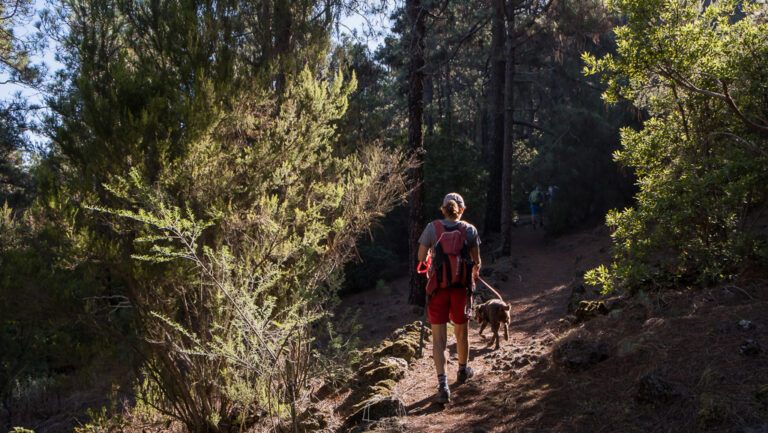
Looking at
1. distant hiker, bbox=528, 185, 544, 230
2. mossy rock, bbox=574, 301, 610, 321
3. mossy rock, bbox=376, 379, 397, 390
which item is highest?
distant hiker, bbox=528, 185, 544, 230

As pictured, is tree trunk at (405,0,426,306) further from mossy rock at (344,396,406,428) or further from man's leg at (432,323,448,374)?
mossy rock at (344,396,406,428)

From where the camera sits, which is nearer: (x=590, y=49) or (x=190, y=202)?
(x=190, y=202)

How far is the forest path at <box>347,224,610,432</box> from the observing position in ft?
14.9

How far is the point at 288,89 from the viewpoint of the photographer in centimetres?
592

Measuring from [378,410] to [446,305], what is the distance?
109cm

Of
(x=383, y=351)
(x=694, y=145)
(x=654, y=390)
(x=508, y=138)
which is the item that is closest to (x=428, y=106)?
(x=508, y=138)

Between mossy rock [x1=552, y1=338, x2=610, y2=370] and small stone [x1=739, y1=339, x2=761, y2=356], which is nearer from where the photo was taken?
small stone [x1=739, y1=339, x2=761, y2=356]

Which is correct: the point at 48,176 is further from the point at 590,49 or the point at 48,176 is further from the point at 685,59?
the point at 590,49

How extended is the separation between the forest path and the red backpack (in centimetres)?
106

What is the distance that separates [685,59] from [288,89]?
428 cm

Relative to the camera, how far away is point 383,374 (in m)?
5.96

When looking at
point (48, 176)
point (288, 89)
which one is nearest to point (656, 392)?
point (288, 89)

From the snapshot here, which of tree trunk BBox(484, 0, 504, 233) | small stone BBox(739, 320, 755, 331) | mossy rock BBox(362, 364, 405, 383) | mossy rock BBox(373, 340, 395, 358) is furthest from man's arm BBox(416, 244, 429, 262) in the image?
tree trunk BBox(484, 0, 504, 233)

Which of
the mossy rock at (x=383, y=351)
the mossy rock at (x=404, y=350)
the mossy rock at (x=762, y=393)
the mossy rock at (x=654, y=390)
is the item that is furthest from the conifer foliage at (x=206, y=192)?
the mossy rock at (x=762, y=393)
